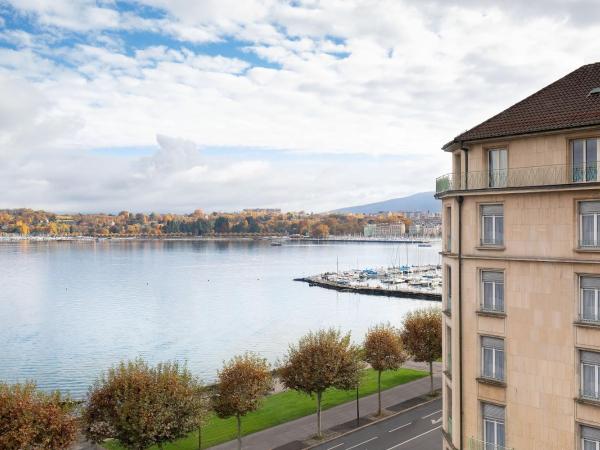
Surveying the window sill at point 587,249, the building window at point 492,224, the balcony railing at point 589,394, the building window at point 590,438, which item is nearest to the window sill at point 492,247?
the building window at point 492,224

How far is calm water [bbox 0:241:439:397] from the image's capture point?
67.0m

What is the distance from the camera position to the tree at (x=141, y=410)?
90.5 ft

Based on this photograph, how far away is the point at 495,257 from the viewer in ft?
63.8

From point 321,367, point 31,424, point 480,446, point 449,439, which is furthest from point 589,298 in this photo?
point 31,424

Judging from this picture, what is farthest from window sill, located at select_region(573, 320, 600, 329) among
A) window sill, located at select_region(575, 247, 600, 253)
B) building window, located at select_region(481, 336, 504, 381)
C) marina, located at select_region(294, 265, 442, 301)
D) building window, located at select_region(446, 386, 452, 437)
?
→ marina, located at select_region(294, 265, 442, 301)

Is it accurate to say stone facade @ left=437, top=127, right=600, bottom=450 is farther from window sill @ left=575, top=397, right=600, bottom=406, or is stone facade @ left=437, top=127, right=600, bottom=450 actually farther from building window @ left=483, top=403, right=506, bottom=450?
building window @ left=483, top=403, right=506, bottom=450

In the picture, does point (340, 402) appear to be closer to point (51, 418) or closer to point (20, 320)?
point (51, 418)

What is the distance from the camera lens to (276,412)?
39.6 metres

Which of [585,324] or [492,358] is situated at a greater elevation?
[585,324]

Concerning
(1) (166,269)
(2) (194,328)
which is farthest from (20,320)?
(1) (166,269)

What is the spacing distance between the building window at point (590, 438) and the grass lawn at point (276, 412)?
21033 mm

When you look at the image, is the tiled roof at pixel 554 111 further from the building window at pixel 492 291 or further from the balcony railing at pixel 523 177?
the building window at pixel 492 291

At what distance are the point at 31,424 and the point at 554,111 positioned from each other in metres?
23.7

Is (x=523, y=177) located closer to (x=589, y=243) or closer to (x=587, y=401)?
(x=589, y=243)
